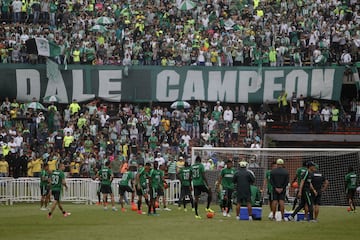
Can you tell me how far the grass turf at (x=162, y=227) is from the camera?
80.9ft

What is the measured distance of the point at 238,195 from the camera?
30.4 metres

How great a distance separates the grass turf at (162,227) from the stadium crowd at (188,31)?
17.3 meters

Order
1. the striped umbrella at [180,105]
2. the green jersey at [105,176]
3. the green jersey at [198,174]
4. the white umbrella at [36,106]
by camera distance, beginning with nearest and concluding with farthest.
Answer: the green jersey at [198,174] < the green jersey at [105,176] < the white umbrella at [36,106] < the striped umbrella at [180,105]

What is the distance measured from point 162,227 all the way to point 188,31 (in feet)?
88.8

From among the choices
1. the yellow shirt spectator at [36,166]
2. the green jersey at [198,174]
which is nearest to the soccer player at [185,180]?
the green jersey at [198,174]

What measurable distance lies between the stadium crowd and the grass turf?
17297 mm

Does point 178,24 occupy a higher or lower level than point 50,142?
higher

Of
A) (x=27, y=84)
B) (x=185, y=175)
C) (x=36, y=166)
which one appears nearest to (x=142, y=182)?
(x=185, y=175)

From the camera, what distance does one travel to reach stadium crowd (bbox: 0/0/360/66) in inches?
2036

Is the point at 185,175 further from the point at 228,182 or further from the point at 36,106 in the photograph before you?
the point at 36,106

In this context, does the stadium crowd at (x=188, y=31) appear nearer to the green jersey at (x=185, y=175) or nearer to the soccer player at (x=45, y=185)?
the soccer player at (x=45, y=185)

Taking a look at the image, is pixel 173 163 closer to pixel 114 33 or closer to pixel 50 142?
pixel 50 142

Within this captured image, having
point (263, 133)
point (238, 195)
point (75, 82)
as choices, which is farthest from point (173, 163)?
point (238, 195)

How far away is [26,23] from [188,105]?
10398 mm
